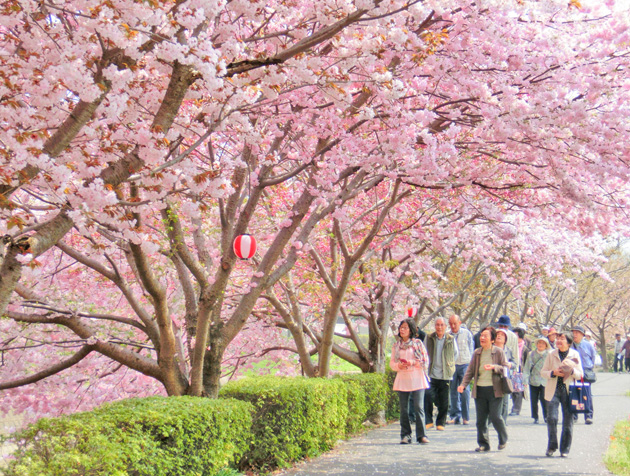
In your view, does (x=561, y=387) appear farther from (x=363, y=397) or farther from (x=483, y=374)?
(x=363, y=397)

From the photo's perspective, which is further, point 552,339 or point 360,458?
point 552,339

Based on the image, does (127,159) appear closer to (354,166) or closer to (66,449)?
(66,449)

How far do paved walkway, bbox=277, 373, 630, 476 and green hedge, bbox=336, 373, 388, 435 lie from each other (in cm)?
28

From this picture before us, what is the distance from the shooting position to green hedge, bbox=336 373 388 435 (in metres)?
9.41

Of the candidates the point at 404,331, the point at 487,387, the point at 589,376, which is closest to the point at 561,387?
the point at 487,387

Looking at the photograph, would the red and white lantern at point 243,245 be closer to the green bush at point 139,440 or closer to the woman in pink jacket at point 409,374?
the green bush at point 139,440

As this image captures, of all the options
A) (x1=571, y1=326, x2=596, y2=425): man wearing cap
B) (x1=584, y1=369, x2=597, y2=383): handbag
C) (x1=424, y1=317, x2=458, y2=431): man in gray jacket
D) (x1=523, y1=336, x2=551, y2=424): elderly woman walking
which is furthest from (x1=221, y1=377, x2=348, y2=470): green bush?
(x1=571, y1=326, x2=596, y2=425): man wearing cap

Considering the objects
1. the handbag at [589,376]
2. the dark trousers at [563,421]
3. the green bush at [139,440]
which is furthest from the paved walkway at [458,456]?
the green bush at [139,440]

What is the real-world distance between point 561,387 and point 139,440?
5.21m

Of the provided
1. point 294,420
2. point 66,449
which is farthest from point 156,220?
point 66,449

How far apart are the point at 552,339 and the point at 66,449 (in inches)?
346

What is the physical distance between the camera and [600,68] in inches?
232

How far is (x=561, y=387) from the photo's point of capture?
746 cm

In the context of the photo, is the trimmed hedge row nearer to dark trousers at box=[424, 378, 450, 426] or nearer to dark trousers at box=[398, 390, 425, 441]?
dark trousers at box=[398, 390, 425, 441]
